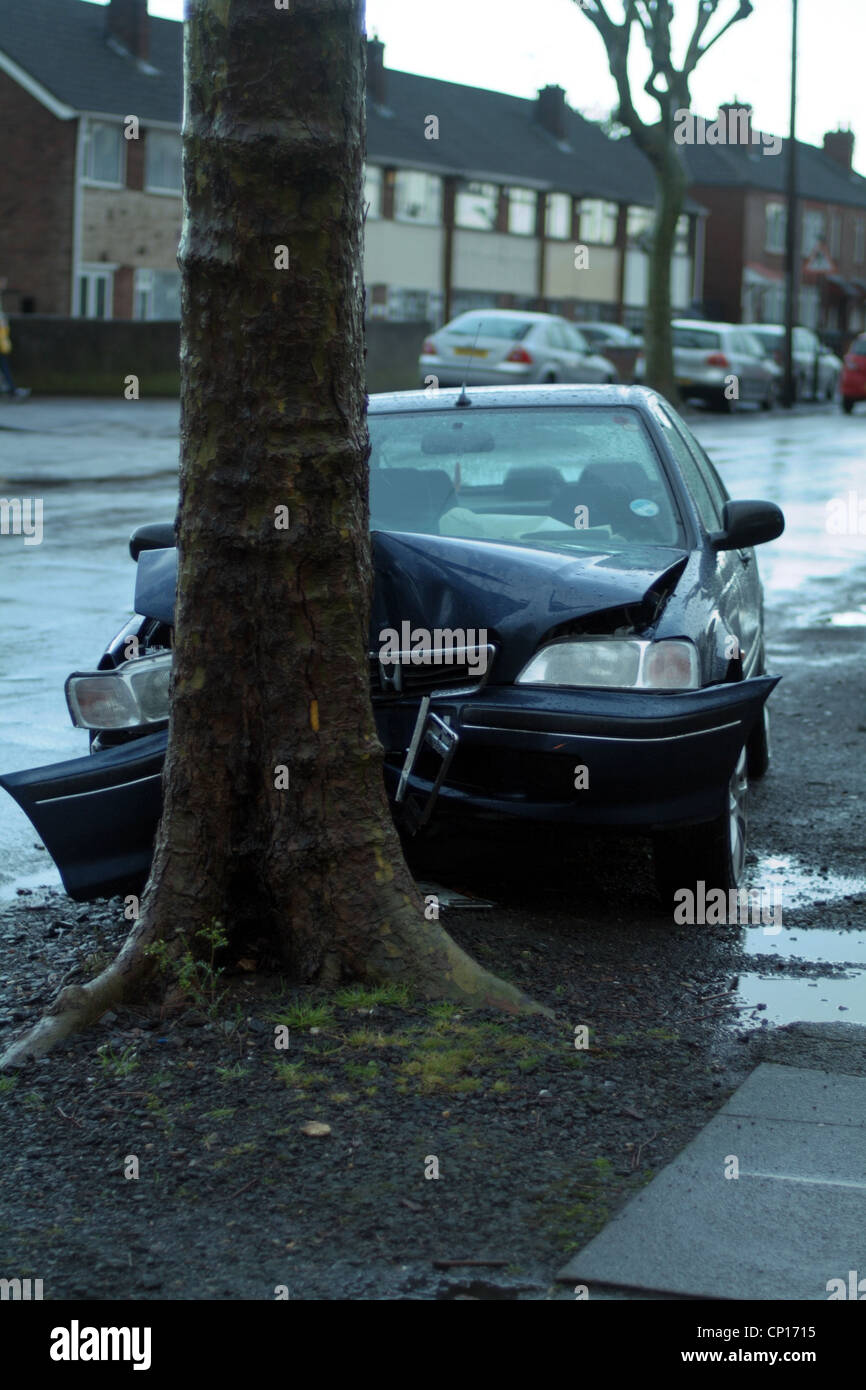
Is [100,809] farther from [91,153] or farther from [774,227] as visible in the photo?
[774,227]

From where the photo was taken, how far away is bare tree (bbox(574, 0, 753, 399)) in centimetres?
3162

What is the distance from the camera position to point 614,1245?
3.24 m

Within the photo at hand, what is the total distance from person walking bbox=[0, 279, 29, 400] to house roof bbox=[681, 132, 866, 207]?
145 ft

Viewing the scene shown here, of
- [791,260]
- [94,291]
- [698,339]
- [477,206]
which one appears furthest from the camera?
[477,206]

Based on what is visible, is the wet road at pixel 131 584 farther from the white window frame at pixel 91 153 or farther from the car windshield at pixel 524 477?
the white window frame at pixel 91 153

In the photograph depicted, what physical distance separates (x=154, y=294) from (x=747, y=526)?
41694mm

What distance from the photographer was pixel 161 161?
45.5 m

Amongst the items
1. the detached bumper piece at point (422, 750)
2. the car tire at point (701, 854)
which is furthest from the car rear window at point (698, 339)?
the detached bumper piece at point (422, 750)

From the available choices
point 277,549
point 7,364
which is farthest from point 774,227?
point 277,549

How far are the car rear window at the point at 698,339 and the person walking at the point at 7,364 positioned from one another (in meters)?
14.4

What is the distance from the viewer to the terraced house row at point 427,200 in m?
43.4

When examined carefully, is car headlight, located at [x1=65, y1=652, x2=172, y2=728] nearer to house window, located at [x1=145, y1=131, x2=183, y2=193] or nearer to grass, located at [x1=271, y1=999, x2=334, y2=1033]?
grass, located at [x1=271, y1=999, x2=334, y2=1033]

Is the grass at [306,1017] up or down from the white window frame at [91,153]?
down
